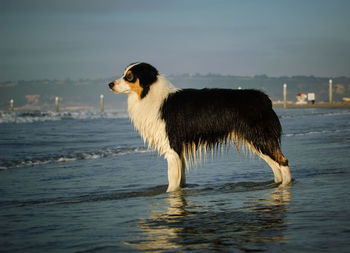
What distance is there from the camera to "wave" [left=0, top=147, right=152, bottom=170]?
29.6ft

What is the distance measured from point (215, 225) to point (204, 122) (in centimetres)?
281

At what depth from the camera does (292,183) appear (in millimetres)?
6348

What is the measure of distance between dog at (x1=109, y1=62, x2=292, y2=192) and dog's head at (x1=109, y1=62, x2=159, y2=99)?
0.04 feet

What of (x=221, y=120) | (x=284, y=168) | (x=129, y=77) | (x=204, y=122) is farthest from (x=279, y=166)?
(x=129, y=77)

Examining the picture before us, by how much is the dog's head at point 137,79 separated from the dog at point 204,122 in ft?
0.04

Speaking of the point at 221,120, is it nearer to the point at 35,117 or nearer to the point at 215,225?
the point at 215,225

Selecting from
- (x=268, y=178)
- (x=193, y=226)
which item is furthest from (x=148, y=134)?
(x=193, y=226)

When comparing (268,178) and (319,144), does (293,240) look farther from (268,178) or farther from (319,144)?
(319,144)

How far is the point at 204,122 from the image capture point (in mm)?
6641

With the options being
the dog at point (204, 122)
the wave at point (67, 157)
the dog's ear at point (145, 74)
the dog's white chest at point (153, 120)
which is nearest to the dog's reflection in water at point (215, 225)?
the dog at point (204, 122)

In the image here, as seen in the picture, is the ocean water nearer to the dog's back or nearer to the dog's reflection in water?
the dog's reflection in water

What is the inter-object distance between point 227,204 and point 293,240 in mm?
1586

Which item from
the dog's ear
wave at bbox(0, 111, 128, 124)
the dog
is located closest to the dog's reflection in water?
the dog

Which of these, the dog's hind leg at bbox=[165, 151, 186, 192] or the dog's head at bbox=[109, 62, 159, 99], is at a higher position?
the dog's head at bbox=[109, 62, 159, 99]
